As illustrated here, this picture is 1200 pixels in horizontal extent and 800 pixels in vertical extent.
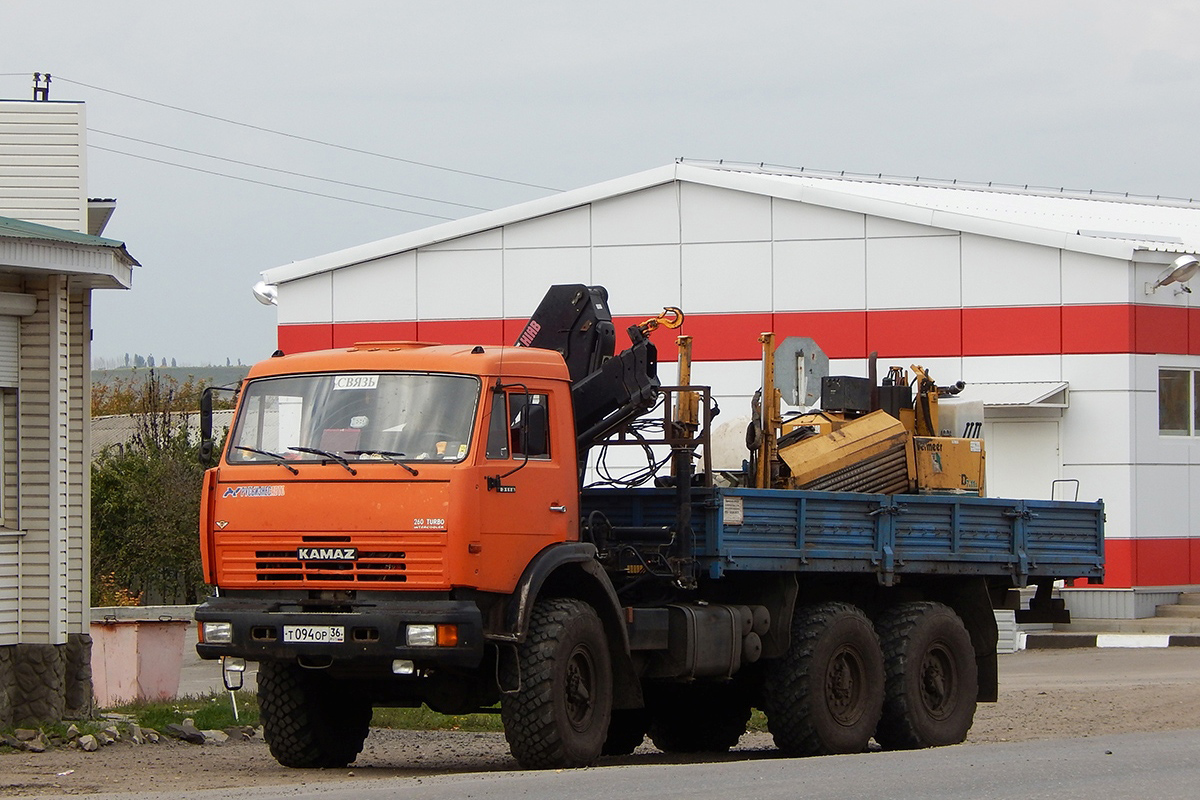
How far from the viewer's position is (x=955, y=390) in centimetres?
1686

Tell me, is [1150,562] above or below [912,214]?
below

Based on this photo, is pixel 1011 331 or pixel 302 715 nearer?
pixel 302 715

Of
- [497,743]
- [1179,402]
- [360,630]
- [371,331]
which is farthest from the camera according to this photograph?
[371,331]

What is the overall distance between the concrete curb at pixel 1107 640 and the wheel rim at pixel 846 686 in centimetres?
1265

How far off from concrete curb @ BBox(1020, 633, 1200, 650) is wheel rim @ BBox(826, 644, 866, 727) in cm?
1265

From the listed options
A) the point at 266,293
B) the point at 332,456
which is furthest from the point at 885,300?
the point at 332,456

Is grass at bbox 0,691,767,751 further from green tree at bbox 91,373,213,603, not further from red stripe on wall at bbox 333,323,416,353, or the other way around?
green tree at bbox 91,373,213,603

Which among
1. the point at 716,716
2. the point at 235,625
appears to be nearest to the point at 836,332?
the point at 716,716

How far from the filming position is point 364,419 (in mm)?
11438

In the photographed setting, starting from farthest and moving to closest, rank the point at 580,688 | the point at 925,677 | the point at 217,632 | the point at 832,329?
the point at 832,329, the point at 925,677, the point at 580,688, the point at 217,632

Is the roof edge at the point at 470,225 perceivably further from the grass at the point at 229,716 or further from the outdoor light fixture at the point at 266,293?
the grass at the point at 229,716

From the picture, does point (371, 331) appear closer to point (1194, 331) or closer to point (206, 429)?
point (1194, 331)

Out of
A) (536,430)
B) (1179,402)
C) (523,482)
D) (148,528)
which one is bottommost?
(148,528)

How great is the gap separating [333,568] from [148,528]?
23345 mm
